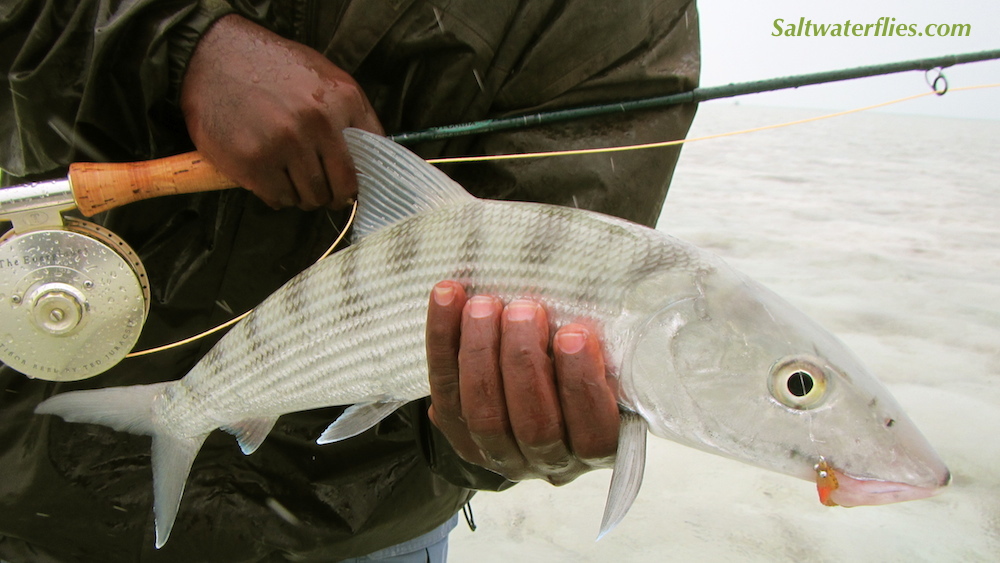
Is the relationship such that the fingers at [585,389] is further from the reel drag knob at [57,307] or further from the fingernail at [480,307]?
the reel drag knob at [57,307]

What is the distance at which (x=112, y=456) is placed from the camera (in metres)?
2.12

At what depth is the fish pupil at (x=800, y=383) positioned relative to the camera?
1.35m

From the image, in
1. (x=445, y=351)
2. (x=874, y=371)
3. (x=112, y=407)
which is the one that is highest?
(x=445, y=351)

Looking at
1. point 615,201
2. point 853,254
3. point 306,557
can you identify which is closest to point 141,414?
point 306,557

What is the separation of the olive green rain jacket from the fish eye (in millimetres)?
819

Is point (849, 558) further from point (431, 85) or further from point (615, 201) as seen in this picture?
point (431, 85)

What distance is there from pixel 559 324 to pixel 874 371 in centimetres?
361

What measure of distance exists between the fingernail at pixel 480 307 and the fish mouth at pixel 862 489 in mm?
675

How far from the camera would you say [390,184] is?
1.70 m

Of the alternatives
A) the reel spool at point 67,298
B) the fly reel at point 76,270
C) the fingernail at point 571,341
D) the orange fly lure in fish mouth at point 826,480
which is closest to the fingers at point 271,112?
the fly reel at point 76,270

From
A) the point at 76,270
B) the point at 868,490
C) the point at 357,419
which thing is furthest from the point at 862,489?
the point at 76,270

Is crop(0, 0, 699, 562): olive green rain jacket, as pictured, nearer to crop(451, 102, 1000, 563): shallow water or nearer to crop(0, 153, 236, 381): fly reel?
crop(0, 153, 236, 381): fly reel

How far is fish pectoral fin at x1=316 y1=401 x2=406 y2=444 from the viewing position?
173cm

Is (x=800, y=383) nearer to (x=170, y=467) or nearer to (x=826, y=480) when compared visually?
(x=826, y=480)
